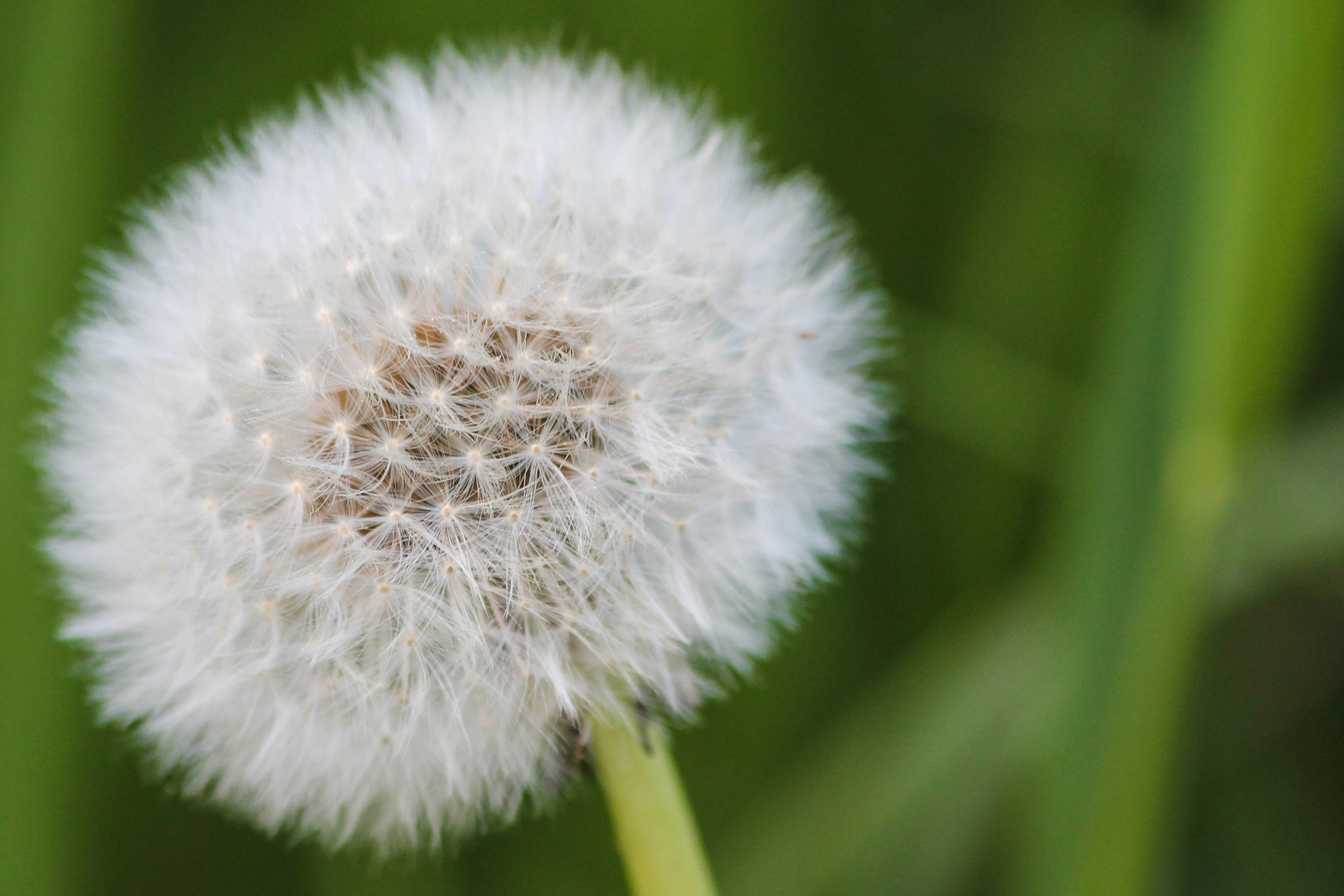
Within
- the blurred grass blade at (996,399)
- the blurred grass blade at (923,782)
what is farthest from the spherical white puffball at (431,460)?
the blurred grass blade at (996,399)

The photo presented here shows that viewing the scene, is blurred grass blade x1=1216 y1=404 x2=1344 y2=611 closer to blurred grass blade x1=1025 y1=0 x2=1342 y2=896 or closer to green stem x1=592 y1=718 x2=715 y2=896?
blurred grass blade x1=1025 y1=0 x2=1342 y2=896

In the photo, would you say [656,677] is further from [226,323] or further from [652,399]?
[226,323]

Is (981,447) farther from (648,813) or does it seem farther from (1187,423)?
(648,813)

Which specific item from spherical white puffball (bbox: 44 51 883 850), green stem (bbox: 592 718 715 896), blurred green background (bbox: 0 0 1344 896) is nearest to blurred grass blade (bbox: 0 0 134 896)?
blurred green background (bbox: 0 0 1344 896)

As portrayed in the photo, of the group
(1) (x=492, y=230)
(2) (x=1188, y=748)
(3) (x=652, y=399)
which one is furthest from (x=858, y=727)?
(1) (x=492, y=230)

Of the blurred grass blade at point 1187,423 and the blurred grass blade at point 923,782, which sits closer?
the blurred grass blade at point 1187,423

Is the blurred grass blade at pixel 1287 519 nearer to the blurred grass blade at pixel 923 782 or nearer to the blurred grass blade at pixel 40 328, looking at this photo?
the blurred grass blade at pixel 923 782
